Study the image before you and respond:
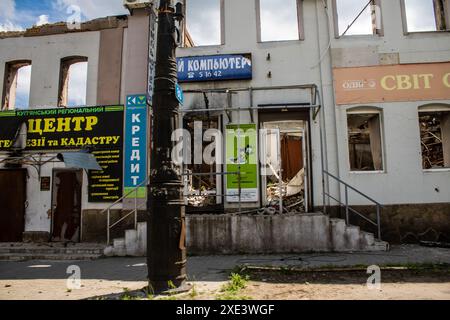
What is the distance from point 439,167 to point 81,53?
1213 centimetres

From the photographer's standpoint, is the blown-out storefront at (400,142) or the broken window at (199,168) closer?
the blown-out storefront at (400,142)

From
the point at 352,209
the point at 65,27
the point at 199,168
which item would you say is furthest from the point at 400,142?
the point at 65,27

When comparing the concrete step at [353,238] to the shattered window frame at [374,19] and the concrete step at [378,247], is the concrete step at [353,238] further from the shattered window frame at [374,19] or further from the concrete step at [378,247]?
the shattered window frame at [374,19]

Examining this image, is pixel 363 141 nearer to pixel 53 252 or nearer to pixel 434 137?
pixel 434 137

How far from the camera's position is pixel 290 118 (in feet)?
35.4

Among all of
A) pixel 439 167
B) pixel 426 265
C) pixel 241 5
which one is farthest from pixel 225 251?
pixel 241 5

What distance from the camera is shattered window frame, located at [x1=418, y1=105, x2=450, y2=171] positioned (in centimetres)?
1033

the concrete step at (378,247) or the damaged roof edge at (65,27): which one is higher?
the damaged roof edge at (65,27)

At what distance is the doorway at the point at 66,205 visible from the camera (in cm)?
1098

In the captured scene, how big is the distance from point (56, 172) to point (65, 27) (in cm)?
509

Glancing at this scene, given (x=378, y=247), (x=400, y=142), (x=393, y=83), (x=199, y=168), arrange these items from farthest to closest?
1. (x=199, y=168)
2. (x=393, y=83)
3. (x=400, y=142)
4. (x=378, y=247)

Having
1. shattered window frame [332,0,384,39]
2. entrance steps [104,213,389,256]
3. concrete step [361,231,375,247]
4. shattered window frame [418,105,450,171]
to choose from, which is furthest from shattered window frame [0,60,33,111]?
shattered window frame [418,105,450,171]

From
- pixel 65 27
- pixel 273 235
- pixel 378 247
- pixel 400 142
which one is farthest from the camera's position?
pixel 65 27

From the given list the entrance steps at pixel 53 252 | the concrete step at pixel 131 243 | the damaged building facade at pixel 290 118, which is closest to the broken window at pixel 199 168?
the damaged building facade at pixel 290 118
